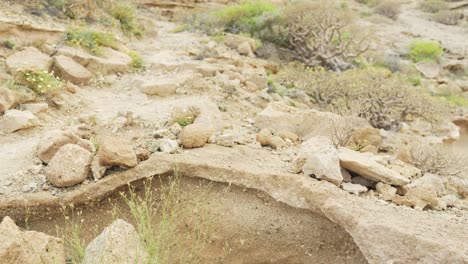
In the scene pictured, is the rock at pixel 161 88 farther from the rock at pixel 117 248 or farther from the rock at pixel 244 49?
the rock at pixel 244 49

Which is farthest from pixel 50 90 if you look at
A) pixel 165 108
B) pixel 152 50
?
pixel 152 50

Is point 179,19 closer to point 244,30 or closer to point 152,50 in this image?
point 244,30

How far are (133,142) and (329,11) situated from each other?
25.7 feet

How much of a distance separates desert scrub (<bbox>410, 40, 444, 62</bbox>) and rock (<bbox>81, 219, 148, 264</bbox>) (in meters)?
12.2

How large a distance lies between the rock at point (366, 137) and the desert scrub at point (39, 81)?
383 cm

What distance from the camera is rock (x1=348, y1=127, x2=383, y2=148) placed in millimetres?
4941

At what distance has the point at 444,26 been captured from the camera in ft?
55.8

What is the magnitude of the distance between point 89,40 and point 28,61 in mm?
1501

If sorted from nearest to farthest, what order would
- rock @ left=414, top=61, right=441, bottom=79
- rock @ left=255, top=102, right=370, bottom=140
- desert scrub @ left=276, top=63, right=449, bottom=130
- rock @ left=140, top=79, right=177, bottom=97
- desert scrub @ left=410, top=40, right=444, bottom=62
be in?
rock @ left=255, top=102, right=370, bottom=140
rock @ left=140, top=79, right=177, bottom=97
desert scrub @ left=276, top=63, right=449, bottom=130
rock @ left=414, top=61, right=441, bottom=79
desert scrub @ left=410, top=40, right=444, bottom=62

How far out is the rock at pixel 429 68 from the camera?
38.6ft

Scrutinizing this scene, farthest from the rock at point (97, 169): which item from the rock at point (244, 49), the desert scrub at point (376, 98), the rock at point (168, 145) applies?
the rock at point (244, 49)

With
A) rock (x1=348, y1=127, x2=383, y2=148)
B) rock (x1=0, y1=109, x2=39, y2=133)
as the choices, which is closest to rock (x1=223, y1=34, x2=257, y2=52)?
rock (x1=348, y1=127, x2=383, y2=148)

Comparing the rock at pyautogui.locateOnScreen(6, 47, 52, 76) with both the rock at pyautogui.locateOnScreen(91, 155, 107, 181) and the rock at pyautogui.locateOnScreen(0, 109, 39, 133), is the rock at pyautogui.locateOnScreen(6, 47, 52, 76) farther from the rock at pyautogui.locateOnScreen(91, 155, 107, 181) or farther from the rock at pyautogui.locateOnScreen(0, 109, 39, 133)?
the rock at pyautogui.locateOnScreen(91, 155, 107, 181)

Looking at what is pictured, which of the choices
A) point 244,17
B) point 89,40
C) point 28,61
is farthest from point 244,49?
point 28,61
